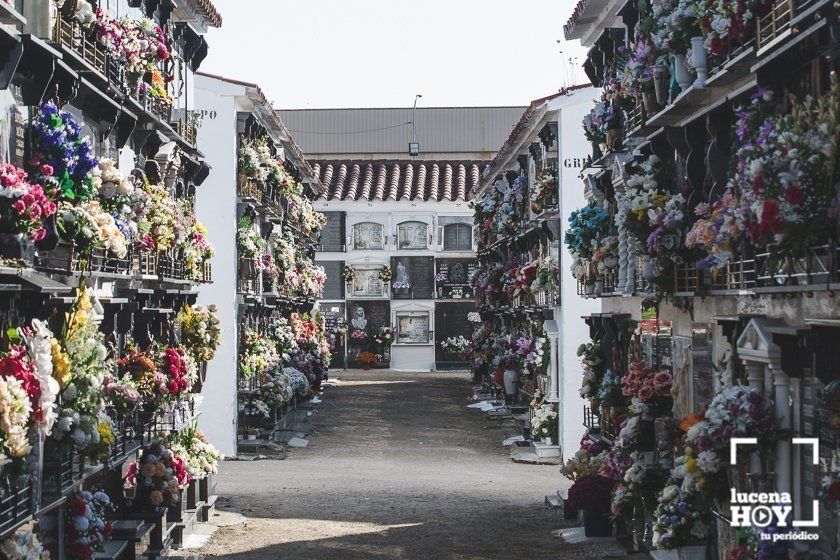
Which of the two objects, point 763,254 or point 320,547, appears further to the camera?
point 320,547

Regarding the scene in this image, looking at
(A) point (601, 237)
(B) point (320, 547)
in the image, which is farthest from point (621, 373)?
(B) point (320, 547)

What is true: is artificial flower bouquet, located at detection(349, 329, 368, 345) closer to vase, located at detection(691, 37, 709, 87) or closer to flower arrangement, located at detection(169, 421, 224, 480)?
flower arrangement, located at detection(169, 421, 224, 480)

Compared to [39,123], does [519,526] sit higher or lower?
lower

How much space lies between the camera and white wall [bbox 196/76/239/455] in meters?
31.9

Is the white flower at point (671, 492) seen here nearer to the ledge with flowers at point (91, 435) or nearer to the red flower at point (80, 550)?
the ledge with flowers at point (91, 435)

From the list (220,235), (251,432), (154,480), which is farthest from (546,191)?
(154,480)

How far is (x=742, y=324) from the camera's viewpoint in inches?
571

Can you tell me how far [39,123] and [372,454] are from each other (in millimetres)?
21516

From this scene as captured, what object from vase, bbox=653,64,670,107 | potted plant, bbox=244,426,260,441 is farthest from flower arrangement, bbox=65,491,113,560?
potted plant, bbox=244,426,260,441

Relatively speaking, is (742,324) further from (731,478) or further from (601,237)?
(601,237)

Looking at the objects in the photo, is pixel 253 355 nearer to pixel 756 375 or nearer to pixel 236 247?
pixel 236 247

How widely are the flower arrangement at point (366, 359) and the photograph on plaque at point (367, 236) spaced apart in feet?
18.6

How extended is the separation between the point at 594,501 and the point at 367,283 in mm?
45233

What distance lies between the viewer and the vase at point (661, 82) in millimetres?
18078
